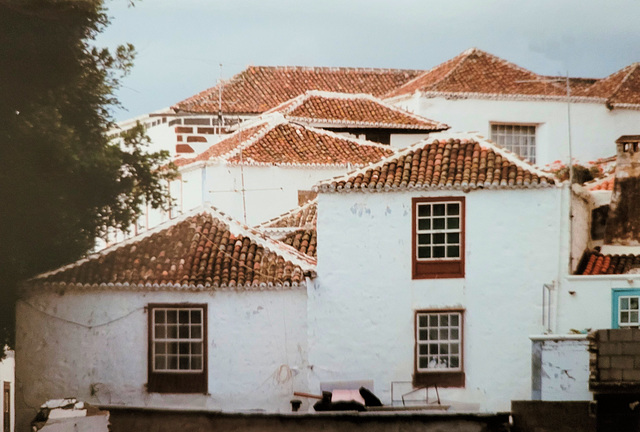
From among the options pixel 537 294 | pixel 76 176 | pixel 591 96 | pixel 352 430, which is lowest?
pixel 352 430

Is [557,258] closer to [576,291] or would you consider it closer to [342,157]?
[576,291]

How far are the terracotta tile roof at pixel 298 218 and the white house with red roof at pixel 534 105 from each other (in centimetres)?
246

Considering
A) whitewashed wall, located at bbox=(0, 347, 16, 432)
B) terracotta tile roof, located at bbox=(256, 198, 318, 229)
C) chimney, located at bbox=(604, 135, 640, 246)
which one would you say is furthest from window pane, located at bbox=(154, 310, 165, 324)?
chimney, located at bbox=(604, 135, 640, 246)

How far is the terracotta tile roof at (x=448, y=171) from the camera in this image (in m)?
14.8

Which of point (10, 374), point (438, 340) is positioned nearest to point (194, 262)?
point (10, 374)

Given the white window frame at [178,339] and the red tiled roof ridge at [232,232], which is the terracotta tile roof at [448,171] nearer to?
the red tiled roof ridge at [232,232]

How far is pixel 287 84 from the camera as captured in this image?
22.1m

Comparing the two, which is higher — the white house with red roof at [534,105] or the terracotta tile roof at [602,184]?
the white house with red roof at [534,105]

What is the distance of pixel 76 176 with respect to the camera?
14508mm

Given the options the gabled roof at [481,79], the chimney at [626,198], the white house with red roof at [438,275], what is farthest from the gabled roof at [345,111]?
the white house with red roof at [438,275]

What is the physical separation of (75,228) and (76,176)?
2.02 feet

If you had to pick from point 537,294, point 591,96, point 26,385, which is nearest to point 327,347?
point 537,294

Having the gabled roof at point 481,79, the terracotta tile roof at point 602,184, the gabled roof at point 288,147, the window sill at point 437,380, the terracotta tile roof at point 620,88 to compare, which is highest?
the gabled roof at point 481,79

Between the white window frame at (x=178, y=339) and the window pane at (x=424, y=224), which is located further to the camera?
the window pane at (x=424, y=224)
